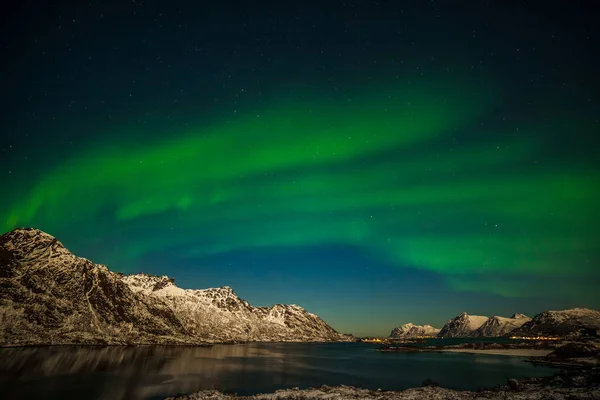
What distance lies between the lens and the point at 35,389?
171 ft

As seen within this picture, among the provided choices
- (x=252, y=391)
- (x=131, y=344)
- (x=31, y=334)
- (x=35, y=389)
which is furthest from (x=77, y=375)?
(x=131, y=344)

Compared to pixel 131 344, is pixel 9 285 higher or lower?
higher

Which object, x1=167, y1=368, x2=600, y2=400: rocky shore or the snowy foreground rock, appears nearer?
the snowy foreground rock

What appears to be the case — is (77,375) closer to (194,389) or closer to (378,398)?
(194,389)

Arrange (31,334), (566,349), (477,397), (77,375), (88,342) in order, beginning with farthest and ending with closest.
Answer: (88,342), (31,334), (566,349), (77,375), (477,397)

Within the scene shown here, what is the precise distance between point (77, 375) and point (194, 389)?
99.2ft

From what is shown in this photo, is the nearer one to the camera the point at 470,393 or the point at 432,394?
the point at 432,394

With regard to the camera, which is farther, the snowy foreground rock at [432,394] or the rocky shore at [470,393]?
the rocky shore at [470,393]

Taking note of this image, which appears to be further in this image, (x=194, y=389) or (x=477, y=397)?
(x=194, y=389)

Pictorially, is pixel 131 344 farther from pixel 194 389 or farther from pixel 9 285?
pixel 194 389

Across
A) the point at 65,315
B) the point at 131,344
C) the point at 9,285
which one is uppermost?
the point at 9,285

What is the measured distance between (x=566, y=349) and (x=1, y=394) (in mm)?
153267

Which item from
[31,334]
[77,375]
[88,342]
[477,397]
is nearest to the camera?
[477,397]

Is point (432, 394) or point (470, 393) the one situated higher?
point (470, 393)
